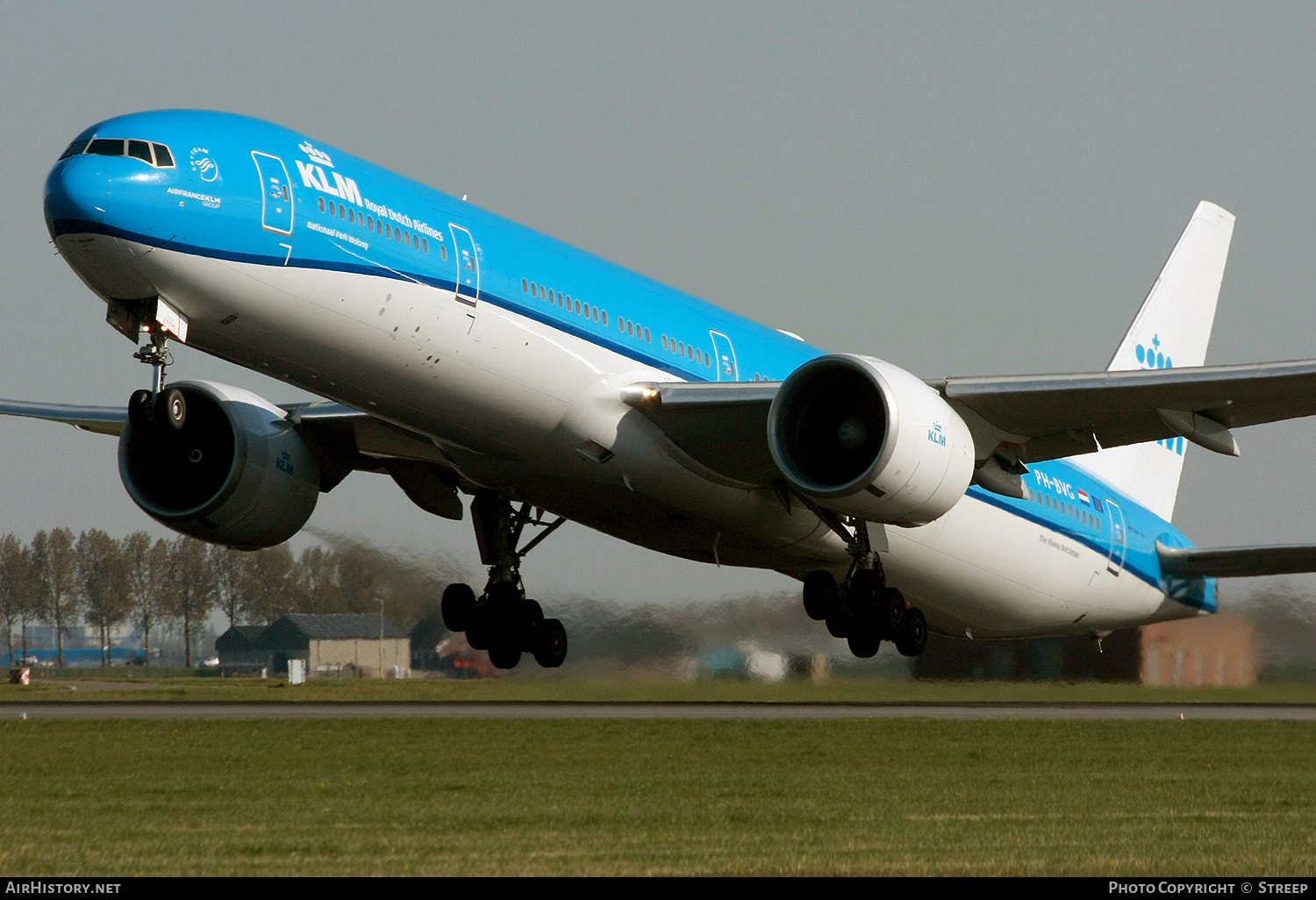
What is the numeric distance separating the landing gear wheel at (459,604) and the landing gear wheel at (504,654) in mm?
591

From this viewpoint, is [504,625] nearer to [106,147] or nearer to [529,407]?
[529,407]

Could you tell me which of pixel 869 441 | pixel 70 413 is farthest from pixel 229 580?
pixel 869 441

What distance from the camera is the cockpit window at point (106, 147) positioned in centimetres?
1681

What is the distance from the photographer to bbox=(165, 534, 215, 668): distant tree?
60875 mm

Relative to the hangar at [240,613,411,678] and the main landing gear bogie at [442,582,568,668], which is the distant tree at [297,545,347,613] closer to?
the hangar at [240,613,411,678]

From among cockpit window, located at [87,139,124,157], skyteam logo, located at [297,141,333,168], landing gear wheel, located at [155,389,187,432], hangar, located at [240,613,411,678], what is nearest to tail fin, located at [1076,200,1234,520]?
hangar, located at [240,613,411,678]

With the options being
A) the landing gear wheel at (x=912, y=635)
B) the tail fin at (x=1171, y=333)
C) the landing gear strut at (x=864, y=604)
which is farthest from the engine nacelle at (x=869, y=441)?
the tail fin at (x=1171, y=333)

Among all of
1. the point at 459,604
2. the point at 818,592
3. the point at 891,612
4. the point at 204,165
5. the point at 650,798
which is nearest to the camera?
the point at 204,165

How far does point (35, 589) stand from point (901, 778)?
45365 millimetres

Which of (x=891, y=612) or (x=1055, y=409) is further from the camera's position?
(x=891, y=612)

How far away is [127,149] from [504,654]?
11.3 meters

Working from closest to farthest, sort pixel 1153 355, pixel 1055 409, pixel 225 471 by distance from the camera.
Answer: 1. pixel 1055 409
2. pixel 225 471
3. pixel 1153 355

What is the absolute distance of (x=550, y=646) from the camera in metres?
26.4

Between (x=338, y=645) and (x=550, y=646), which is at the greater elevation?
(x=550, y=646)
